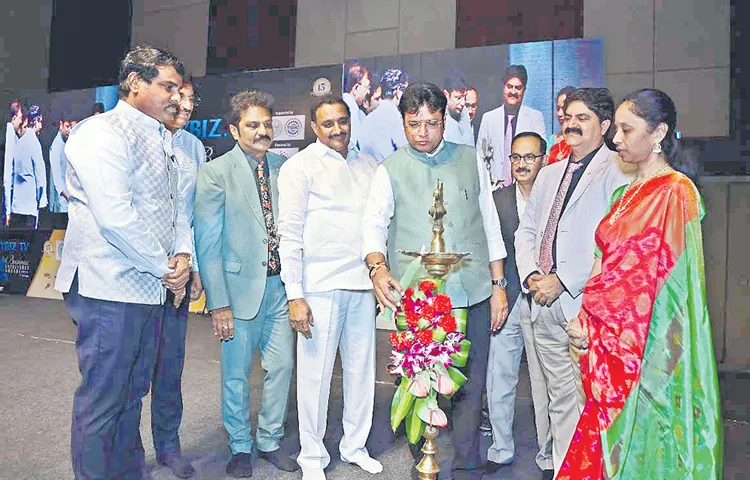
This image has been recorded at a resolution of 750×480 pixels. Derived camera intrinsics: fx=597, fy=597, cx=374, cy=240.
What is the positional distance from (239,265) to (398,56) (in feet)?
13.7

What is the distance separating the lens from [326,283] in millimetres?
2498

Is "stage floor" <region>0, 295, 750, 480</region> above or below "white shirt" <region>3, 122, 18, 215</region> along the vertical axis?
below

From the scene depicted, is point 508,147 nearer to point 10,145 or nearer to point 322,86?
point 322,86

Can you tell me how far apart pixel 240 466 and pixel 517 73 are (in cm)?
435

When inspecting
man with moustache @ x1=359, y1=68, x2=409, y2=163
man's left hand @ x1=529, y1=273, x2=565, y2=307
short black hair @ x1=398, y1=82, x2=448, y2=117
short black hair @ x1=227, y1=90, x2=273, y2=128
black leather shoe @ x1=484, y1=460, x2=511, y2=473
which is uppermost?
man with moustache @ x1=359, y1=68, x2=409, y2=163

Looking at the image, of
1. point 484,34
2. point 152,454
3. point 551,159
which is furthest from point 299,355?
point 484,34

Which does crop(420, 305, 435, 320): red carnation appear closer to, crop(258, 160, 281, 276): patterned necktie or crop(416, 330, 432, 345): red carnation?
crop(416, 330, 432, 345): red carnation

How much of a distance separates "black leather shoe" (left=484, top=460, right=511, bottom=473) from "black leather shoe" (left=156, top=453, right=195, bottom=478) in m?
1.29

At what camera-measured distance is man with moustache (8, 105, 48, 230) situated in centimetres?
842

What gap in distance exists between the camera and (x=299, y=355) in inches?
99.5

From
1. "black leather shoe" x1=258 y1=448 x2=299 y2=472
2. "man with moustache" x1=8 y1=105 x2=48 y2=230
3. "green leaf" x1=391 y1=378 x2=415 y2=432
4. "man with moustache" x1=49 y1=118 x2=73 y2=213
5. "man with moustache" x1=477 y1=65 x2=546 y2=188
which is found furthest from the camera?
"man with moustache" x1=8 y1=105 x2=48 y2=230

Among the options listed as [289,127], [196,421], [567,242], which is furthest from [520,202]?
[289,127]

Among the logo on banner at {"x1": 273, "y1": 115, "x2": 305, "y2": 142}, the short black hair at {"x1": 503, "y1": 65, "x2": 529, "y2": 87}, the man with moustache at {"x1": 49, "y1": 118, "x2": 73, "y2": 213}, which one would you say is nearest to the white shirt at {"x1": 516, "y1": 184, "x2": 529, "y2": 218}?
the short black hair at {"x1": 503, "y1": 65, "x2": 529, "y2": 87}

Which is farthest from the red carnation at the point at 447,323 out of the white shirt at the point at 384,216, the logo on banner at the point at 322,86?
the logo on banner at the point at 322,86
